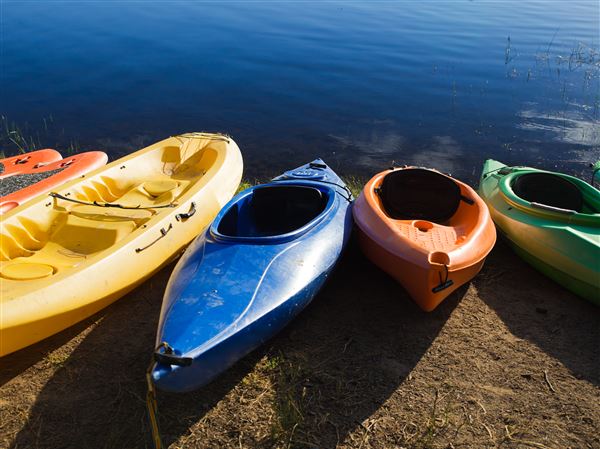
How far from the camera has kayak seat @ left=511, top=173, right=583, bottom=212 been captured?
4.41 meters

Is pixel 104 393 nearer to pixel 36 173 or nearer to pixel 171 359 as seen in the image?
pixel 171 359

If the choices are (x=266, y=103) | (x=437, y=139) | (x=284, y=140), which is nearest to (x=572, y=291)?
(x=437, y=139)

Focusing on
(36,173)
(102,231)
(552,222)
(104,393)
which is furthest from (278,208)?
(36,173)

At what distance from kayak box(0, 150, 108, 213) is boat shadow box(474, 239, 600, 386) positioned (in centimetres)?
394

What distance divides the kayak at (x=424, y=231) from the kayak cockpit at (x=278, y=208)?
0.35 m

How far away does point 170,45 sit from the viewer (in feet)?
42.5

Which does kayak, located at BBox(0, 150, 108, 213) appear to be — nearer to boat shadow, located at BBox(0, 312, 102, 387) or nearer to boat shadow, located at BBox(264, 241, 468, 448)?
boat shadow, located at BBox(0, 312, 102, 387)

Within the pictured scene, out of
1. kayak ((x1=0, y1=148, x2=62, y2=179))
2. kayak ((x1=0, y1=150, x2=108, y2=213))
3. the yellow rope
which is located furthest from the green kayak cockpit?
kayak ((x1=0, y1=148, x2=62, y2=179))

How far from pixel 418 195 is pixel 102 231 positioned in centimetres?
260

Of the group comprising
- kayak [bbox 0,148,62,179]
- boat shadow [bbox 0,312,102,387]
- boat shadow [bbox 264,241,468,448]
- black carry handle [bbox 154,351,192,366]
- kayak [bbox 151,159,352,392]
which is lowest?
boat shadow [bbox 264,241,468,448]

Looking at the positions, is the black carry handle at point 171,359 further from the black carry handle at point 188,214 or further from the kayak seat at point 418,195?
the kayak seat at point 418,195

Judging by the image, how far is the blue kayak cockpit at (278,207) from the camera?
431 centimetres

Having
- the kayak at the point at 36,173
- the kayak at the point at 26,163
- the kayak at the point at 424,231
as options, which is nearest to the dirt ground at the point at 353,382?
the kayak at the point at 424,231

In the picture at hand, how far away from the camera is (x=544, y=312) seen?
12.1 feet
